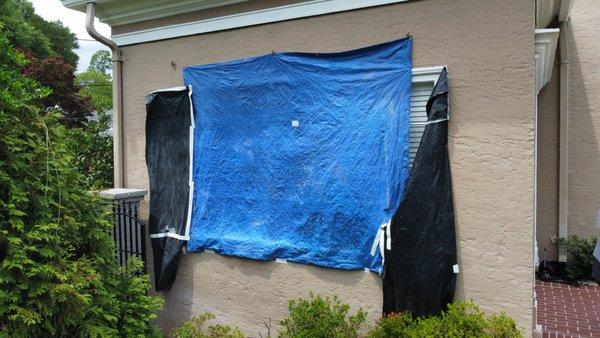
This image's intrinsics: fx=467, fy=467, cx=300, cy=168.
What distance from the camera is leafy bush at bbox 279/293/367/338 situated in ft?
12.5

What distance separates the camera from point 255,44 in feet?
15.5

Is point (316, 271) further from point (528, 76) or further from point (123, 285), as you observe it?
point (528, 76)

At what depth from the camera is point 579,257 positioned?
6754 millimetres

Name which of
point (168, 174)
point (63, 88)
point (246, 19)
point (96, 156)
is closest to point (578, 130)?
point (246, 19)

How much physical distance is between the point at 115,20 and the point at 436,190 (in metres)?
4.29

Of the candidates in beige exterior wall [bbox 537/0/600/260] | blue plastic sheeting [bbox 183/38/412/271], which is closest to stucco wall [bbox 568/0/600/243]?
beige exterior wall [bbox 537/0/600/260]

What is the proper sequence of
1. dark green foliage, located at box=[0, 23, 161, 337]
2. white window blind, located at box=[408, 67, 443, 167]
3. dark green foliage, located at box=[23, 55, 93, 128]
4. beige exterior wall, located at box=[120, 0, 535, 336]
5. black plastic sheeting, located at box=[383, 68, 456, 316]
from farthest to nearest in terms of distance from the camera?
dark green foliage, located at box=[23, 55, 93, 128] → white window blind, located at box=[408, 67, 443, 167] → black plastic sheeting, located at box=[383, 68, 456, 316] → beige exterior wall, located at box=[120, 0, 535, 336] → dark green foliage, located at box=[0, 23, 161, 337]

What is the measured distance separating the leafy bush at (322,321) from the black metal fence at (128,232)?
210 cm

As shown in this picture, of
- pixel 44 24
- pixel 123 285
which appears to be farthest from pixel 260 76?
pixel 44 24

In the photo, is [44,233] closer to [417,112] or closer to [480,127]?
[417,112]

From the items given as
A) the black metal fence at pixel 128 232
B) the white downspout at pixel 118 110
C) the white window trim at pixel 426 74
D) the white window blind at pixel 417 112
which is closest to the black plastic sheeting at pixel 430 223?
the white window trim at pixel 426 74

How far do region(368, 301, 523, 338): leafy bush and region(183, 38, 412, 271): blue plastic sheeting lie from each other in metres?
0.55

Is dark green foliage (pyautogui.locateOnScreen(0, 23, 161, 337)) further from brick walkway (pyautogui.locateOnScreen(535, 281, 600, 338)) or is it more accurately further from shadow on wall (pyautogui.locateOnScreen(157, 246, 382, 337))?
brick walkway (pyautogui.locateOnScreen(535, 281, 600, 338))

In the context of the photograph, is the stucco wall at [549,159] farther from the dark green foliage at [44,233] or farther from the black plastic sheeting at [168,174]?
the dark green foliage at [44,233]
